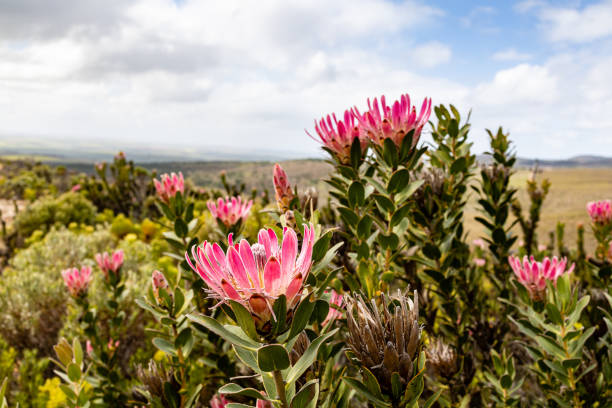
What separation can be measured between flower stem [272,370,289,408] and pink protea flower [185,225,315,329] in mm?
106

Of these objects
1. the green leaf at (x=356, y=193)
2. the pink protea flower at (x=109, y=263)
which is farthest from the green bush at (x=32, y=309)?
the green leaf at (x=356, y=193)

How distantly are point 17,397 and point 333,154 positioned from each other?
10.1ft

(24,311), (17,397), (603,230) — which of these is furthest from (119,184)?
(603,230)

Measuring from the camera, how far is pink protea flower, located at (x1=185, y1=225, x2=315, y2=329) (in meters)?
0.77

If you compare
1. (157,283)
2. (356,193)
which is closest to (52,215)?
(157,283)

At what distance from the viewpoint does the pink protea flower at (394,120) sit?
4.75ft

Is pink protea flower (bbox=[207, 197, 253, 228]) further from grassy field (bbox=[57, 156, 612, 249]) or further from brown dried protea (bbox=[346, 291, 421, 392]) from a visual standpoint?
brown dried protea (bbox=[346, 291, 421, 392])

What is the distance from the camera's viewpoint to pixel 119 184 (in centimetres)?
975

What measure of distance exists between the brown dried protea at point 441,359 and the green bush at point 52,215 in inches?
316

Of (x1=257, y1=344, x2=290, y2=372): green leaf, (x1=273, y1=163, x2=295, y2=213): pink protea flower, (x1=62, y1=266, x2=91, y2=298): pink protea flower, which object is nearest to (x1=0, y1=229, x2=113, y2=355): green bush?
(x1=62, y1=266, x2=91, y2=298): pink protea flower

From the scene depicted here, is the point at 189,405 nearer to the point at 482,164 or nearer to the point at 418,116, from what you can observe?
the point at 418,116

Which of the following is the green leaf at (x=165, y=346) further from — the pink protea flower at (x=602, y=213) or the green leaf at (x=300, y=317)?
the pink protea flower at (x=602, y=213)

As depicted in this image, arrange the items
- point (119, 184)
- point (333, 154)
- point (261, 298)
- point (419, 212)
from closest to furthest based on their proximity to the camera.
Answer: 1. point (261, 298)
2. point (333, 154)
3. point (419, 212)
4. point (119, 184)

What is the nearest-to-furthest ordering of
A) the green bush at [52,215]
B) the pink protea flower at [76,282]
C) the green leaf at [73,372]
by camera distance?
1. the green leaf at [73,372]
2. the pink protea flower at [76,282]
3. the green bush at [52,215]
